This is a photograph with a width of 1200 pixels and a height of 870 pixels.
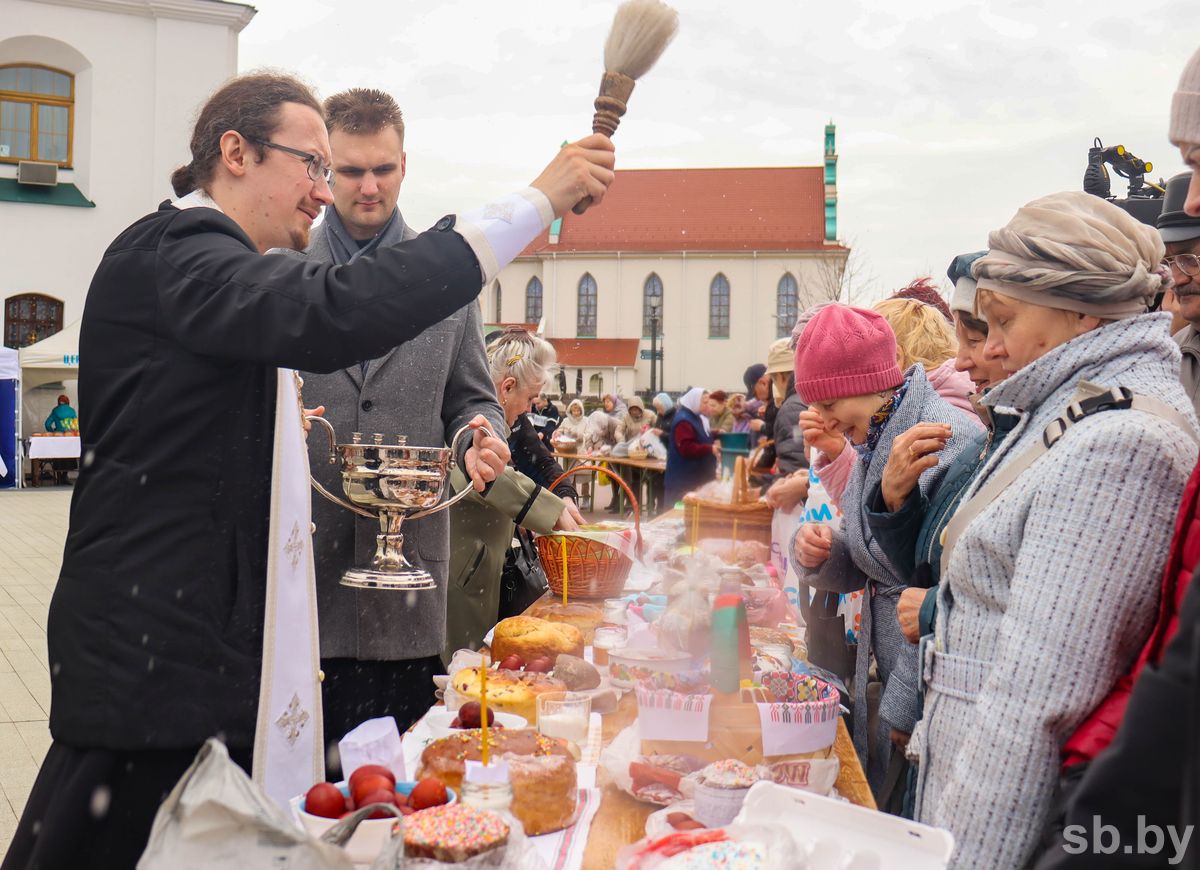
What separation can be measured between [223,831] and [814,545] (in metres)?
2.37

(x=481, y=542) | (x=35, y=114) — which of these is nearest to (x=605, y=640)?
(x=481, y=542)

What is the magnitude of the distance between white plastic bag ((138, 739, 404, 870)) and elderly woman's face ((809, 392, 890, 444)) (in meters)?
2.26

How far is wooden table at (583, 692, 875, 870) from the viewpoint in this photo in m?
1.71

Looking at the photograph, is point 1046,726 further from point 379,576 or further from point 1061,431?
point 379,576

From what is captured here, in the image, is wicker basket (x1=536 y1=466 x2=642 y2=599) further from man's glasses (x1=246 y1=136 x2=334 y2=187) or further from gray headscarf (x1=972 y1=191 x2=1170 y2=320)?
gray headscarf (x1=972 y1=191 x2=1170 y2=320)

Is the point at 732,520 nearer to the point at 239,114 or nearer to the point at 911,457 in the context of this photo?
the point at 911,457

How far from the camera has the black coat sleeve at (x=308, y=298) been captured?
174 centimetres

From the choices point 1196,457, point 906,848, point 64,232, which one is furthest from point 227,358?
point 64,232

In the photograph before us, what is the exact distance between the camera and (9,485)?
17031mm

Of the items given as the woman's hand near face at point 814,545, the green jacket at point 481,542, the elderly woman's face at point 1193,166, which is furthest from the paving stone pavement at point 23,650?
the elderly woman's face at point 1193,166

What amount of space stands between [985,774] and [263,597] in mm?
1303

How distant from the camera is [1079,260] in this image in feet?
6.15

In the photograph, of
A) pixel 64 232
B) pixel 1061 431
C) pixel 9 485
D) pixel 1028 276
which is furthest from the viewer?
pixel 64 232

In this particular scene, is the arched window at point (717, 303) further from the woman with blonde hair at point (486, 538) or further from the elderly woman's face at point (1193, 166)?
the elderly woman's face at point (1193, 166)
